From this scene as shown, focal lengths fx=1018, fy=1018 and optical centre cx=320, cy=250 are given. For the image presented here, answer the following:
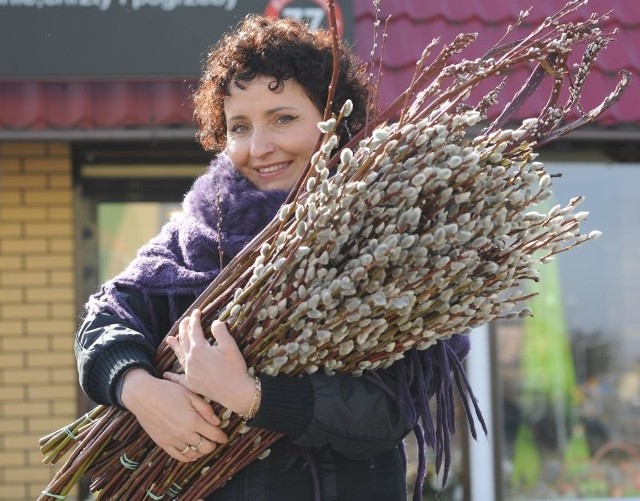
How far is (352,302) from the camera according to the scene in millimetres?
1865

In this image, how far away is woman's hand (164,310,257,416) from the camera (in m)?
1.95

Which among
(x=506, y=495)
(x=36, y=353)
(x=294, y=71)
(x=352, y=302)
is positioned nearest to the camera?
(x=352, y=302)

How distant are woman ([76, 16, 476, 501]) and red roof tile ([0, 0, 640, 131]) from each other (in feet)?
7.24

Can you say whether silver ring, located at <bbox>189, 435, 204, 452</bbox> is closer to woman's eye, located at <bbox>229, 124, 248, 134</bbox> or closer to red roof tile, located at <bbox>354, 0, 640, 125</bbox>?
woman's eye, located at <bbox>229, 124, 248, 134</bbox>

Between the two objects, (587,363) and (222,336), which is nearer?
(222,336)

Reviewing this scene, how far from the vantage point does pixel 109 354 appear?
2105mm

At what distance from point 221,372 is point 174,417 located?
0.14 m

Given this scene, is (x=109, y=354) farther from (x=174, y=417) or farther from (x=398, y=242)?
(x=398, y=242)

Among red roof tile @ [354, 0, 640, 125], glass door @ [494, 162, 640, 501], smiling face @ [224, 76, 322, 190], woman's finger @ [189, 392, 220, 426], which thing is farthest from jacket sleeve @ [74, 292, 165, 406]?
glass door @ [494, 162, 640, 501]

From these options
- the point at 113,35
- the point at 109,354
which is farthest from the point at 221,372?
the point at 113,35

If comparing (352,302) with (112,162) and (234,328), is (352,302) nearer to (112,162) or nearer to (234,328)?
(234,328)

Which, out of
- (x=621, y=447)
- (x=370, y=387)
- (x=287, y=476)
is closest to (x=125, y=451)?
(x=287, y=476)

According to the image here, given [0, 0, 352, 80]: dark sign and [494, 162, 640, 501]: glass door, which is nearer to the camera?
[0, 0, 352, 80]: dark sign

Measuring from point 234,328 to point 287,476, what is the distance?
1.21ft
